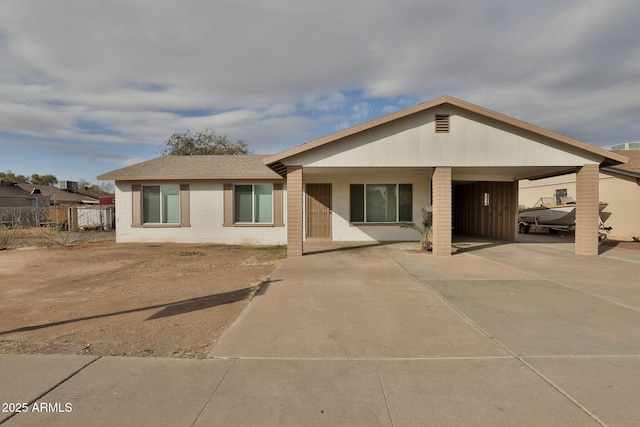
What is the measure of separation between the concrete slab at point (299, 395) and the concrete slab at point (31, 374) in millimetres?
1526

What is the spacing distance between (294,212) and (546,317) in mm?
7018

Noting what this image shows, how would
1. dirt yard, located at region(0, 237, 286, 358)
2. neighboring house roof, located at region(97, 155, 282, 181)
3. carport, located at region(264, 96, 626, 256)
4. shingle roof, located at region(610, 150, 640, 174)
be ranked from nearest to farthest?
dirt yard, located at region(0, 237, 286, 358) → carport, located at region(264, 96, 626, 256) → neighboring house roof, located at region(97, 155, 282, 181) → shingle roof, located at region(610, 150, 640, 174)

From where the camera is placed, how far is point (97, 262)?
10.2m

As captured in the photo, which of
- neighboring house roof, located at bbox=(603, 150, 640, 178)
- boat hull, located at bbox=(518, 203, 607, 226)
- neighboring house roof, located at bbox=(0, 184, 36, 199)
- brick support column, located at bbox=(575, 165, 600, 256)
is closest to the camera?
brick support column, located at bbox=(575, 165, 600, 256)

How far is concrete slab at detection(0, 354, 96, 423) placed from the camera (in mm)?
2984

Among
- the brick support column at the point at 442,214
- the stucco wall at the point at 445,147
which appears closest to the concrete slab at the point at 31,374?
the stucco wall at the point at 445,147

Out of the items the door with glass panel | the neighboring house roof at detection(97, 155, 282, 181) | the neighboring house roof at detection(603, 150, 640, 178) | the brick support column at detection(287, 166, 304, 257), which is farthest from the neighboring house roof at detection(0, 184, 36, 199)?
the neighboring house roof at detection(603, 150, 640, 178)

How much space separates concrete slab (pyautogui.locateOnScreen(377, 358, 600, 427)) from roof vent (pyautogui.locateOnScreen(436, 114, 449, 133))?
27.7 ft

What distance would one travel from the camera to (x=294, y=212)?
10586 mm

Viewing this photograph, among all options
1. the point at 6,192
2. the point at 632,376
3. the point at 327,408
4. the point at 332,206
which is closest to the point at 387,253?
the point at 332,206

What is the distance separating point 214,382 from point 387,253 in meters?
8.76

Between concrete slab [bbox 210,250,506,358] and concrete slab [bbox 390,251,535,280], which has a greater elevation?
concrete slab [bbox 390,251,535,280]

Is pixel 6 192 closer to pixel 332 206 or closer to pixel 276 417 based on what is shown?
pixel 332 206

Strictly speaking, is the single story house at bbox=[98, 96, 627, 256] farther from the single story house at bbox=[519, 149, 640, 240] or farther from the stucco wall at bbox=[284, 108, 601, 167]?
the single story house at bbox=[519, 149, 640, 240]
